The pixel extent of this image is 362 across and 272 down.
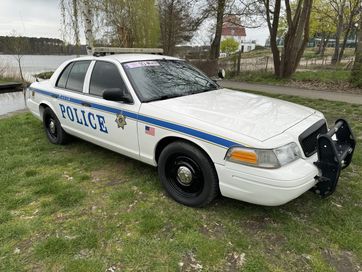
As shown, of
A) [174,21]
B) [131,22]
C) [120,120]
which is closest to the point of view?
[120,120]

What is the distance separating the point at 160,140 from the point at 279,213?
154cm

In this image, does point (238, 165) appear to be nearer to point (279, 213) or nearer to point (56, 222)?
point (279, 213)

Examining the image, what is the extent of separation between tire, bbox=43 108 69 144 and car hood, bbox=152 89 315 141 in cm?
252

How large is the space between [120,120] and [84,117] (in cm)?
91

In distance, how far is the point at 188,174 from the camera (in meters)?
3.43

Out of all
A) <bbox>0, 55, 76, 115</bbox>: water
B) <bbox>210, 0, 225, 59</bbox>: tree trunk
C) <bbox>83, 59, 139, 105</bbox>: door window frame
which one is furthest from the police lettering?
<bbox>210, 0, 225, 59</bbox>: tree trunk

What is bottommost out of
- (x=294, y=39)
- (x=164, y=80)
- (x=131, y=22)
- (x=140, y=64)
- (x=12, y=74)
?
(x=12, y=74)

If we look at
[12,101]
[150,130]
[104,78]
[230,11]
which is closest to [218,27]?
[230,11]

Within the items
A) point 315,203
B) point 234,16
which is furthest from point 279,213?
point 234,16

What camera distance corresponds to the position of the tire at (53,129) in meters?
5.47

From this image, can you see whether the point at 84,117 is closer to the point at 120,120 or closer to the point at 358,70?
the point at 120,120

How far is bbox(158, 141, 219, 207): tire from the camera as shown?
10.6ft

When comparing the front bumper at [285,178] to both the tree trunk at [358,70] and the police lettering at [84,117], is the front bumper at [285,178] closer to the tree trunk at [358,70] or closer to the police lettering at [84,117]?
the police lettering at [84,117]

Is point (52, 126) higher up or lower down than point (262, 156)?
lower down
